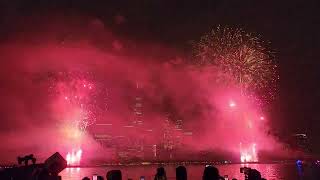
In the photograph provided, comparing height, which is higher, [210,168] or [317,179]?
[210,168]

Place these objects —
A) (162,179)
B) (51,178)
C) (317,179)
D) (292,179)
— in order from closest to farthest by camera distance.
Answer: (162,179)
(51,178)
(317,179)
(292,179)

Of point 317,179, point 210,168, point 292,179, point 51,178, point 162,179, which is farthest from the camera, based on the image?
point 292,179

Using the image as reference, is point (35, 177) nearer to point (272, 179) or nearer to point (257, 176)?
point (257, 176)

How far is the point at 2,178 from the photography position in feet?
114

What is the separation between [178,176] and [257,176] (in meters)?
5.12

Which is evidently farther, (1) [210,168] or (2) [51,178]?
(2) [51,178]

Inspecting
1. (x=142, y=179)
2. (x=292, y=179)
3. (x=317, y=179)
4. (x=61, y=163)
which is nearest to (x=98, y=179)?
(x=61, y=163)

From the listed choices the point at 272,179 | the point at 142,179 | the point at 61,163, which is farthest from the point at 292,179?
the point at 61,163

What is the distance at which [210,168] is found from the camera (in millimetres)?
19109

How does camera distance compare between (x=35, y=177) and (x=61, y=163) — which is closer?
(x=35, y=177)

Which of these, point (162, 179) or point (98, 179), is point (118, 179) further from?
point (98, 179)

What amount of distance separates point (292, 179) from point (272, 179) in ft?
33.9

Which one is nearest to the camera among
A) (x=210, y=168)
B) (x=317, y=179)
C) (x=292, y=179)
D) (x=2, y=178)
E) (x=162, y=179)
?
(x=210, y=168)

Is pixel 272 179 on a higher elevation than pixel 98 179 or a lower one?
lower
